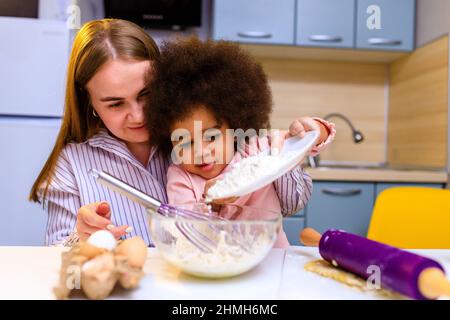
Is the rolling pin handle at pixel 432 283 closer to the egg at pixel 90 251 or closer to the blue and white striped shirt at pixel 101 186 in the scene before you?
the egg at pixel 90 251

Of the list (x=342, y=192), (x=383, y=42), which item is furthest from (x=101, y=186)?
(x=383, y=42)

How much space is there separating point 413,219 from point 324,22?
1319 mm

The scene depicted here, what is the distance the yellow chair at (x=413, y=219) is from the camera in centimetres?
112

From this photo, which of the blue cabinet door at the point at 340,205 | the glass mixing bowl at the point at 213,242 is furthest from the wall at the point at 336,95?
the glass mixing bowl at the point at 213,242

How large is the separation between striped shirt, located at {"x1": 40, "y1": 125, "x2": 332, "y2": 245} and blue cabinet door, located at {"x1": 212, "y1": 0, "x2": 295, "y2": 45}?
49.2 inches

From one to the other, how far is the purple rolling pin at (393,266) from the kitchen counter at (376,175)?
4.36 ft

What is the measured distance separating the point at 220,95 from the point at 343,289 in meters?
0.45

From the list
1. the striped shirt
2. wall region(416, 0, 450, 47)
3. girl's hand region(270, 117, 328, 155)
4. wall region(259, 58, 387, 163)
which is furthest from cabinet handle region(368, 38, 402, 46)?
girl's hand region(270, 117, 328, 155)

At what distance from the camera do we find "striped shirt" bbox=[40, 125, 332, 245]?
1011mm

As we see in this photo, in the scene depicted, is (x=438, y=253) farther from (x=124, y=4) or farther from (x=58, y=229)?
(x=124, y=4)

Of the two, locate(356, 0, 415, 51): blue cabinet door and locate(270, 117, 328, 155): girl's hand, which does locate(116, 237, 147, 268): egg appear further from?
locate(356, 0, 415, 51): blue cabinet door

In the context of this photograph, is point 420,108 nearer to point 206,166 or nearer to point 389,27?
point 389,27

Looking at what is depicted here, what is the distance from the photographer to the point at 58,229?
39.8 inches
